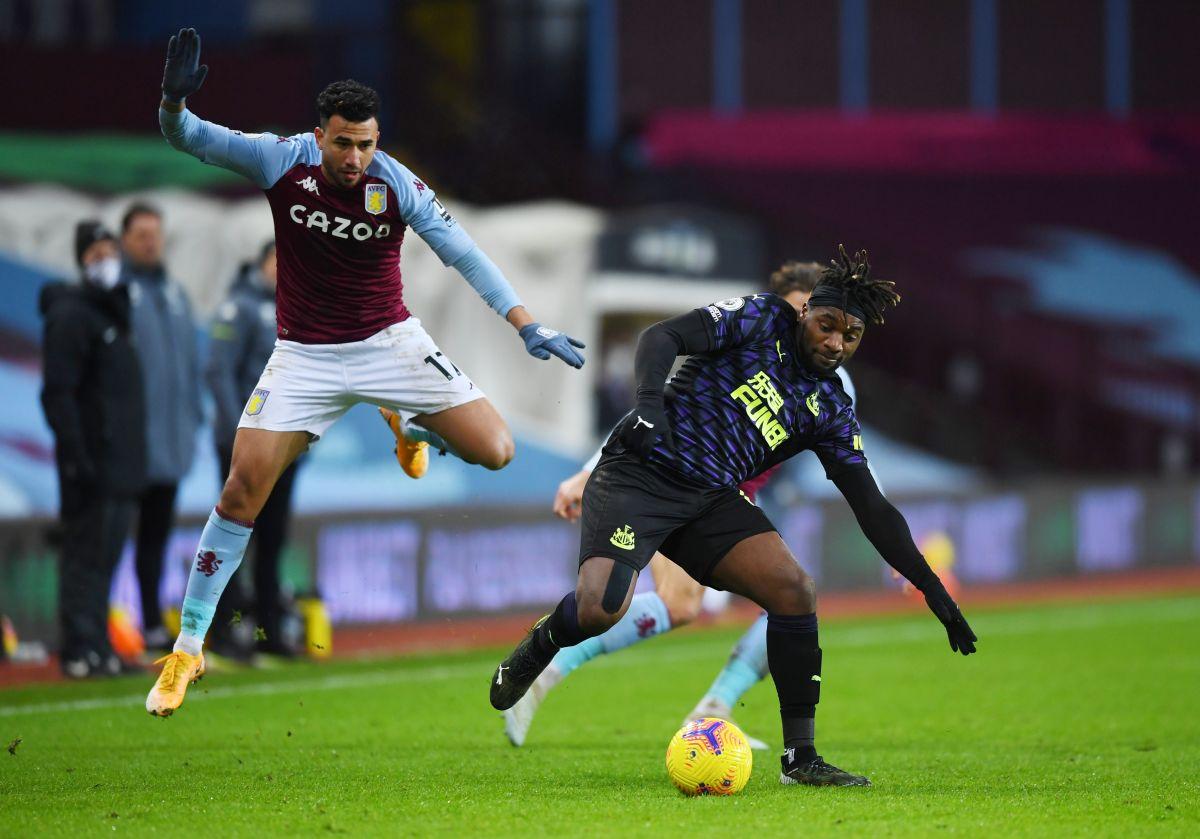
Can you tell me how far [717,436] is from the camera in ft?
21.4

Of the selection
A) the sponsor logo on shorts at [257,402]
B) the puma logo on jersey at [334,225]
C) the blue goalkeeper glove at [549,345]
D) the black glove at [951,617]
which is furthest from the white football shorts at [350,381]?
the black glove at [951,617]

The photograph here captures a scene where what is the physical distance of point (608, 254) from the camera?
18562 mm

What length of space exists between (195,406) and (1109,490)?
10868 mm

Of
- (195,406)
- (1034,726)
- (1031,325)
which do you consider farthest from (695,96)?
(1034,726)

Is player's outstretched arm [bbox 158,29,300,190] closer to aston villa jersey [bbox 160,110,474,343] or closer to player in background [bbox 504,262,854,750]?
aston villa jersey [bbox 160,110,474,343]

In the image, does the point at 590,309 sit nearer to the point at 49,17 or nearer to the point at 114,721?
the point at 49,17

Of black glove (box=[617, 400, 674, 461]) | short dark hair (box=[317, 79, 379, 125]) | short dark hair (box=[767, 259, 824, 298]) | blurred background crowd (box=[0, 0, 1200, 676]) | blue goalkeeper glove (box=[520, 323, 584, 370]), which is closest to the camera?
black glove (box=[617, 400, 674, 461])

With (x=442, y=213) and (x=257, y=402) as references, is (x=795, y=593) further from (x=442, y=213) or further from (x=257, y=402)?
(x=257, y=402)

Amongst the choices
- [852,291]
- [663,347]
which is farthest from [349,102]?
[852,291]

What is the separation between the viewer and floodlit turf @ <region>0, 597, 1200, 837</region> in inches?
230

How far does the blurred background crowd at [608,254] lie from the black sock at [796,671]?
479cm

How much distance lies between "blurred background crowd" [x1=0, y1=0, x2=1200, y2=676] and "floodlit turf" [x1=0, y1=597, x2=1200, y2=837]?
149cm

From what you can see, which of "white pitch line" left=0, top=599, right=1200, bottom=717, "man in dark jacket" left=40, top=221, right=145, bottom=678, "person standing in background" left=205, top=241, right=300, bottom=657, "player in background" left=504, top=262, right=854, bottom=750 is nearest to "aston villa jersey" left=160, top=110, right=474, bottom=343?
"player in background" left=504, top=262, right=854, bottom=750

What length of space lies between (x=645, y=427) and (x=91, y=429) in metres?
4.90
